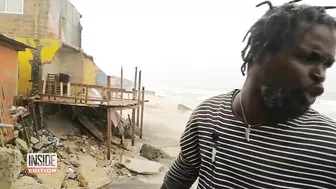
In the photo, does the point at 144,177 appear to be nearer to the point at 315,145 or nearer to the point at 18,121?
the point at 18,121

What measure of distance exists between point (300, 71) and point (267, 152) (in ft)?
0.84

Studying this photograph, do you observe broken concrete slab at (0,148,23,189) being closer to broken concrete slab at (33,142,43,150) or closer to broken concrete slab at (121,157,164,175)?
broken concrete slab at (33,142,43,150)

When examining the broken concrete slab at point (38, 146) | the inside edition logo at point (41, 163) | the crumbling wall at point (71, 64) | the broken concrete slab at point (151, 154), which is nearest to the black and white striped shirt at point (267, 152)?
the inside edition logo at point (41, 163)

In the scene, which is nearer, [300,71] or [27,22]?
[300,71]

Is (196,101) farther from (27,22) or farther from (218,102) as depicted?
(218,102)

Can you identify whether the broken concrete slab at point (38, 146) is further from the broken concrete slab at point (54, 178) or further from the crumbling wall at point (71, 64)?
the crumbling wall at point (71, 64)

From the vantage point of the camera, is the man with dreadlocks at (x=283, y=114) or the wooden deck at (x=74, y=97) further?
the wooden deck at (x=74, y=97)

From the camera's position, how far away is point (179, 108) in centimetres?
3572

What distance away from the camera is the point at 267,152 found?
1.01 meters

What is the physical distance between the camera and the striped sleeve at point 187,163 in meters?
1.26

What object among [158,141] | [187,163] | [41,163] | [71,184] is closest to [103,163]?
[41,163]

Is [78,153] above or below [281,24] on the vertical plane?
below

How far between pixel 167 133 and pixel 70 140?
855 cm

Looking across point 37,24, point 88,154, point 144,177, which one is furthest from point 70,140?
point 37,24
